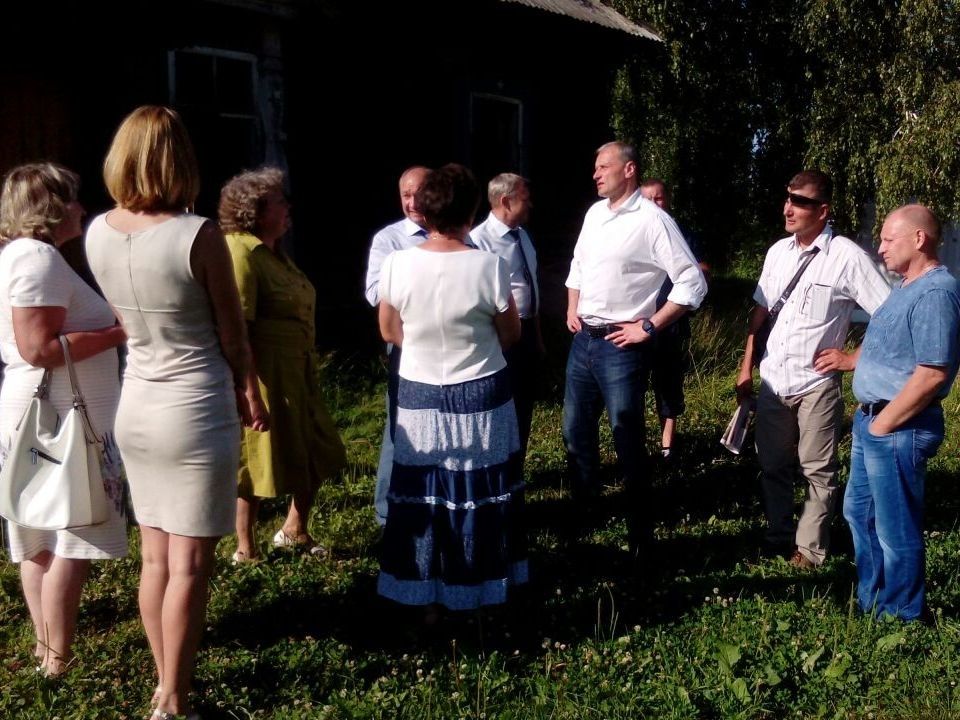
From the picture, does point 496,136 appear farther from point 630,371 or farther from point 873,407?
point 873,407

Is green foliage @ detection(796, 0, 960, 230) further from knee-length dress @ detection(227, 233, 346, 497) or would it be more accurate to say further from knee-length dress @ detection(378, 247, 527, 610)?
knee-length dress @ detection(378, 247, 527, 610)

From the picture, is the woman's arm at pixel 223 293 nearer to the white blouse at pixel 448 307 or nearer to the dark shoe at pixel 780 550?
the white blouse at pixel 448 307

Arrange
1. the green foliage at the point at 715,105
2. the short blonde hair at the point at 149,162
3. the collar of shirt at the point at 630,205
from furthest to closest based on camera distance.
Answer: the green foliage at the point at 715,105
the collar of shirt at the point at 630,205
the short blonde hair at the point at 149,162

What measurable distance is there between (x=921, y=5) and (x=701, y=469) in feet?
30.0

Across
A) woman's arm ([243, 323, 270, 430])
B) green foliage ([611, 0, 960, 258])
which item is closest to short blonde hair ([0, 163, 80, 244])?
woman's arm ([243, 323, 270, 430])

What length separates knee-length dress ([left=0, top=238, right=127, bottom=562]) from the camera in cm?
290

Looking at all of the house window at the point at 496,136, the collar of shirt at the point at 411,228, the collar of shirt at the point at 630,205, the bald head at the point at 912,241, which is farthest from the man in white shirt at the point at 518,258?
the house window at the point at 496,136

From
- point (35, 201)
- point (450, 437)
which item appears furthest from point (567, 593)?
point (35, 201)

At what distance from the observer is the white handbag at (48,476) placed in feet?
9.39

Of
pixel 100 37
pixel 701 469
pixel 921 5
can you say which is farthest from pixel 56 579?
pixel 921 5

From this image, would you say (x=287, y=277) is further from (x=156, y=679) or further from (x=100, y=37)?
(x=100, y=37)

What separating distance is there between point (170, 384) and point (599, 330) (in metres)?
2.15

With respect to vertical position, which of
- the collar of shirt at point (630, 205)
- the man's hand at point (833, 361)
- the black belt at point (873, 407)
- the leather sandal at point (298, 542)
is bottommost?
the leather sandal at point (298, 542)

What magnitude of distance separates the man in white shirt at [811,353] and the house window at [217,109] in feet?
16.0
